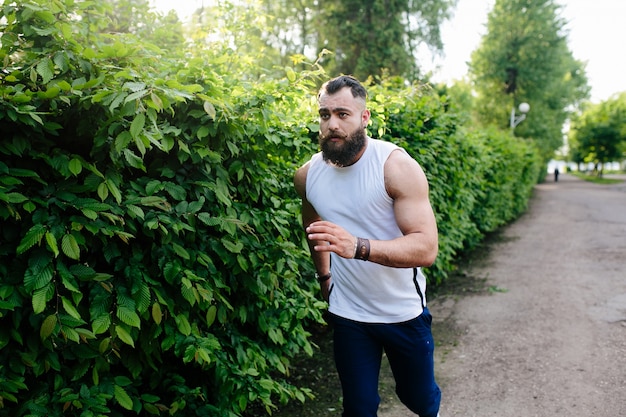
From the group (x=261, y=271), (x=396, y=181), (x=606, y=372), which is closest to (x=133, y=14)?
(x=261, y=271)

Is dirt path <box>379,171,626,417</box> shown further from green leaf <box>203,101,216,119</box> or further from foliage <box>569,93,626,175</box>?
foliage <box>569,93,626,175</box>

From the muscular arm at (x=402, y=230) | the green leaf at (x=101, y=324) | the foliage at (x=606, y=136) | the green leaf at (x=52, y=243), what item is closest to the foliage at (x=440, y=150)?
the muscular arm at (x=402, y=230)

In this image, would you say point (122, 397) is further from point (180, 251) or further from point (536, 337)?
point (536, 337)

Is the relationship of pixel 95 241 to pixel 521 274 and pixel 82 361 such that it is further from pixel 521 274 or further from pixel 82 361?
pixel 521 274

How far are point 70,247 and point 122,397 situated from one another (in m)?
0.79

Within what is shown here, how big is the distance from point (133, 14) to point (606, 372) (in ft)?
19.6

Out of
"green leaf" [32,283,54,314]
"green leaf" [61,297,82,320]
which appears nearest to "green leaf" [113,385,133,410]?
"green leaf" [61,297,82,320]

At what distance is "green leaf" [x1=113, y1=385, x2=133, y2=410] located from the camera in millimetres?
2549

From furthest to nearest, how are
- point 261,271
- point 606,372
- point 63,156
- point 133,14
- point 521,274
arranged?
point 521,274
point 133,14
point 606,372
point 261,271
point 63,156

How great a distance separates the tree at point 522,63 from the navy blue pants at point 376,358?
36370mm

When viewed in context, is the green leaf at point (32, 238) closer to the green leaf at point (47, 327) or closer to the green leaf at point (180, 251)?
the green leaf at point (47, 327)

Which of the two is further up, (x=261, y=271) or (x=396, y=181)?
(x=396, y=181)

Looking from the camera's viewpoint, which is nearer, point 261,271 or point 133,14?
point 261,271

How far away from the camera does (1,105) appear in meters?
2.17
